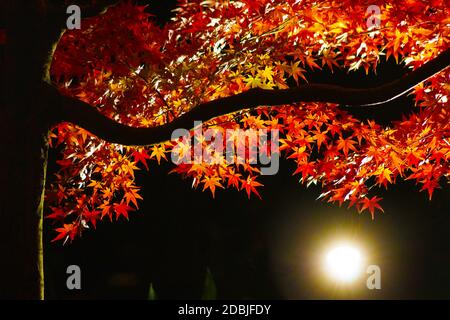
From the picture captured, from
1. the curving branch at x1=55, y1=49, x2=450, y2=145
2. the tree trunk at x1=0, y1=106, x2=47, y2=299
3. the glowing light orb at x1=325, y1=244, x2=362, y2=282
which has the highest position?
the curving branch at x1=55, y1=49, x2=450, y2=145

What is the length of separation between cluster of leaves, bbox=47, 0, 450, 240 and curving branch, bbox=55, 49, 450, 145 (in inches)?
34.8

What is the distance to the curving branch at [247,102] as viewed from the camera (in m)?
4.42

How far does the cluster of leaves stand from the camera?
242 inches

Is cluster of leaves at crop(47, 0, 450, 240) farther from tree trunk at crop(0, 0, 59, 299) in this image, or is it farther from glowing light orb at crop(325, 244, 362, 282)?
glowing light orb at crop(325, 244, 362, 282)

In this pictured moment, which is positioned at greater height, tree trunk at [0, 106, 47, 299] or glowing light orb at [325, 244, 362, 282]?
tree trunk at [0, 106, 47, 299]

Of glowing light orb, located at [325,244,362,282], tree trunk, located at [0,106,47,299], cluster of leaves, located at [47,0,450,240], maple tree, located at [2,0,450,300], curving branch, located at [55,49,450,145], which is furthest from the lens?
glowing light orb, located at [325,244,362,282]

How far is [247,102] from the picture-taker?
468 centimetres

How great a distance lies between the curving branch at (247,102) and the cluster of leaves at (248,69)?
884 millimetres

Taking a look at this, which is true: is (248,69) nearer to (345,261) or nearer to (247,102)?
(247,102)

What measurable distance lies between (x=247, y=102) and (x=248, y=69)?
2.11 metres

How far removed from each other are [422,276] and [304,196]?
333 cm

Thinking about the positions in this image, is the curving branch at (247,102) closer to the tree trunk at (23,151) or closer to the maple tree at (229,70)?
the tree trunk at (23,151)

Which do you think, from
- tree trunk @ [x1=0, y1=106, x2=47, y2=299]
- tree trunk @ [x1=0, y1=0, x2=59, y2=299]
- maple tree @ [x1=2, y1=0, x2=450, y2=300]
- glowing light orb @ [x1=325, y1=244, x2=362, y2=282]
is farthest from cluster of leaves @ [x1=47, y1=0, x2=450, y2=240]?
glowing light orb @ [x1=325, y1=244, x2=362, y2=282]
